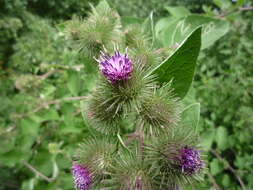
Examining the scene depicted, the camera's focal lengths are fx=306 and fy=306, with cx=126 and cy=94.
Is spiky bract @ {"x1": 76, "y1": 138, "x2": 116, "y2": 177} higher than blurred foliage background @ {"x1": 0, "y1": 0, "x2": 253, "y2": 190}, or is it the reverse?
spiky bract @ {"x1": 76, "y1": 138, "x2": 116, "y2": 177}

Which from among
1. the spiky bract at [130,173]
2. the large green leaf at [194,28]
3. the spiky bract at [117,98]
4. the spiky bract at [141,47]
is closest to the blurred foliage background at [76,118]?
the large green leaf at [194,28]

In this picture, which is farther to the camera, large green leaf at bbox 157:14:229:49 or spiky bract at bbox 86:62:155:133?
large green leaf at bbox 157:14:229:49

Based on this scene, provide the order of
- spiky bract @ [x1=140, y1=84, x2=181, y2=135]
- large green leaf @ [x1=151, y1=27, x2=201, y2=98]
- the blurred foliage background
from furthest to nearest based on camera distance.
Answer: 1. the blurred foliage background
2. spiky bract @ [x1=140, y1=84, x2=181, y2=135]
3. large green leaf @ [x1=151, y1=27, x2=201, y2=98]

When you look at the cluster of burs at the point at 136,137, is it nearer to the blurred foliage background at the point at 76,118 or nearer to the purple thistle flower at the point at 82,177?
the purple thistle flower at the point at 82,177

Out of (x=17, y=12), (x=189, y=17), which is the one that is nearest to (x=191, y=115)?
(x=189, y=17)

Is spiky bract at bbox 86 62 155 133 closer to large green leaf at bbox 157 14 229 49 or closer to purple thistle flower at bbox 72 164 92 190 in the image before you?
purple thistle flower at bbox 72 164 92 190

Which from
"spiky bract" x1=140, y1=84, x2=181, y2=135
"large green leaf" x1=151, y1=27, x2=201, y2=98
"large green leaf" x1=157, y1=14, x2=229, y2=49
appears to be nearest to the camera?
"large green leaf" x1=151, y1=27, x2=201, y2=98

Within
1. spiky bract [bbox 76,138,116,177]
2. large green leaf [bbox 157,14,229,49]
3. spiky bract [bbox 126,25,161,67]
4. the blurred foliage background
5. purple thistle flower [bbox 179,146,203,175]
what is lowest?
the blurred foliage background

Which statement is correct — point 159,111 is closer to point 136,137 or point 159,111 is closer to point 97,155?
point 136,137

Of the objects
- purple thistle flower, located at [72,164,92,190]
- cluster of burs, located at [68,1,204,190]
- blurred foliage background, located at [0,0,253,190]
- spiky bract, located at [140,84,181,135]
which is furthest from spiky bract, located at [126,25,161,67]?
purple thistle flower, located at [72,164,92,190]
